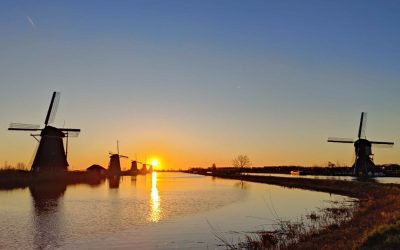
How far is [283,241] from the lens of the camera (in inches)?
754

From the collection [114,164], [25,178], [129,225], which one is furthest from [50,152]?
[114,164]

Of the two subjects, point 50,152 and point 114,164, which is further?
point 114,164

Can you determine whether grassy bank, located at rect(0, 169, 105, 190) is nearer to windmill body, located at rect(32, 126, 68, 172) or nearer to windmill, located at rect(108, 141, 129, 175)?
windmill body, located at rect(32, 126, 68, 172)

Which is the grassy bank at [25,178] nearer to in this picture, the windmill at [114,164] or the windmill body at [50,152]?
the windmill body at [50,152]

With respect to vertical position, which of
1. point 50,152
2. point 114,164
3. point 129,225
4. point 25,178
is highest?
point 50,152

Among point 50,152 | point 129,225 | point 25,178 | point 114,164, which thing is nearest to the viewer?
point 129,225

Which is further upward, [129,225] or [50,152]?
[50,152]

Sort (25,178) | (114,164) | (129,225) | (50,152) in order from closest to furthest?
(129,225)
(25,178)
(50,152)
(114,164)

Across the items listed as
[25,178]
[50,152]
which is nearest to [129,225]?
[25,178]

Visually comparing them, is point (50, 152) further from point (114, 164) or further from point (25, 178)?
point (114, 164)

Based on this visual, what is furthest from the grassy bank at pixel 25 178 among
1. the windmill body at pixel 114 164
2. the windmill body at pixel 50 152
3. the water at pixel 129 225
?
the windmill body at pixel 114 164

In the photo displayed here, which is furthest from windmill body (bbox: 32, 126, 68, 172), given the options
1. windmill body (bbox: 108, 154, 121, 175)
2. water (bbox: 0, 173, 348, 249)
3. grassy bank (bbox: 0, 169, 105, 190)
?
windmill body (bbox: 108, 154, 121, 175)

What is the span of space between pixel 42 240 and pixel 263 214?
53.2 feet

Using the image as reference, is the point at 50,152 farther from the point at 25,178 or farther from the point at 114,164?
the point at 114,164
